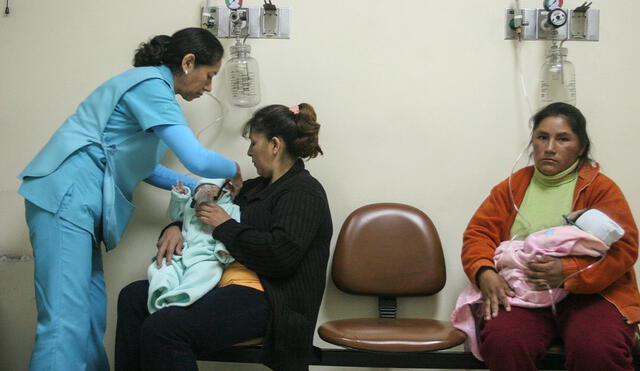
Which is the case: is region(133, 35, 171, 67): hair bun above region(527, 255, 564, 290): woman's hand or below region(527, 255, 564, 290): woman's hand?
above

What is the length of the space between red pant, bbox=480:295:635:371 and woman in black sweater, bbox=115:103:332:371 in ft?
1.87

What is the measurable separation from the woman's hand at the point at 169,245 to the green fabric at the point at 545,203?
115cm

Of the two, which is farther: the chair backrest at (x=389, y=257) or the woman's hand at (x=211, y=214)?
the chair backrest at (x=389, y=257)

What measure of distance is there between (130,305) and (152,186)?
650mm

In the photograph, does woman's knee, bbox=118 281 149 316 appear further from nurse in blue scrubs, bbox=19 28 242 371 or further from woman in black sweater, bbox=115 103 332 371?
nurse in blue scrubs, bbox=19 28 242 371

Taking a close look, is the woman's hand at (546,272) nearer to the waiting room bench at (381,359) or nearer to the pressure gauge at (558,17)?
the waiting room bench at (381,359)

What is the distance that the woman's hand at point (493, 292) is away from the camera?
182 cm

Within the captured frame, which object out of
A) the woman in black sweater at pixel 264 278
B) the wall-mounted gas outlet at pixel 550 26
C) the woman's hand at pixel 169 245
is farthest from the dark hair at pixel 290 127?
the wall-mounted gas outlet at pixel 550 26

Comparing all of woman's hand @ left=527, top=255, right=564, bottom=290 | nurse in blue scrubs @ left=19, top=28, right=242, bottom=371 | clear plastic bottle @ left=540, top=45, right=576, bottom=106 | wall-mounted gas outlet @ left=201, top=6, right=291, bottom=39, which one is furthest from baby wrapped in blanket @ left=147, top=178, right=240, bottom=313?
clear plastic bottle @ left=540, top=45, right=576, bottom=106

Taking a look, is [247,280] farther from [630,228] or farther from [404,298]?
[630,228]

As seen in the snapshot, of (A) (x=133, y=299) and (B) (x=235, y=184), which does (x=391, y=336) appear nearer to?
(B) (x=235, y=184)

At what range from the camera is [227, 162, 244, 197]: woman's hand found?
2.06m

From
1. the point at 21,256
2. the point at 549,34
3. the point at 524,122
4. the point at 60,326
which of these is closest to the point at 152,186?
the point at 21,256

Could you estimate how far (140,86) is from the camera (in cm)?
188
